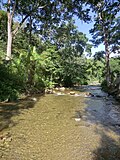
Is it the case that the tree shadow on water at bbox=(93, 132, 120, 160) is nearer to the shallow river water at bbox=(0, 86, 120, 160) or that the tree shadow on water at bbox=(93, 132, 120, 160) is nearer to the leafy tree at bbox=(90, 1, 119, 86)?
the shallow river water at bbox=(0, 86, 120, 160)

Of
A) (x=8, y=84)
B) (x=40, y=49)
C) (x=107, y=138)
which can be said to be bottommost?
(x=107, y=138)

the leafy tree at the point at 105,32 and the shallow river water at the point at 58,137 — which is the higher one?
the leafy tree at the point at 105,32

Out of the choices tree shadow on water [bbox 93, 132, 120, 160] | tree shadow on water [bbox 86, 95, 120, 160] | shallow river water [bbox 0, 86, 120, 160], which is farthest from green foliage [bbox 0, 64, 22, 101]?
tree shadow on water [bbox 93, 132, 120, 160]

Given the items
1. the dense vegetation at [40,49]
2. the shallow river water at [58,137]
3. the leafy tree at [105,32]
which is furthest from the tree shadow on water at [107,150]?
the leafy tree at [105,32]

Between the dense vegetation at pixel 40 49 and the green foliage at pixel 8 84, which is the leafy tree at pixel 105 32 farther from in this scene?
the green foliage at pixel 8 84

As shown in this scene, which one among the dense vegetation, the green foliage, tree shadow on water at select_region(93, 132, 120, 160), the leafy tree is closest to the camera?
tree shadow on water at select_region(93, 132, 120, 160)

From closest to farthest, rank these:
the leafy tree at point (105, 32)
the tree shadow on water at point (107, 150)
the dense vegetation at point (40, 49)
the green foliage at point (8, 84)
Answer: the tree shadow on water at point (107, 150) < the green foliage at point (8, 84) < the dense vegetation at point (40, 49) < the leafy tree at point (105, 32)

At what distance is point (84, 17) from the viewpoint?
1791 centimetres

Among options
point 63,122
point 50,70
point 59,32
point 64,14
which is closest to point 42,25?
point 64,14

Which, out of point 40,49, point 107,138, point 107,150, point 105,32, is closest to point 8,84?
point 107,138

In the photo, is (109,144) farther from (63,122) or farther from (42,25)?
(42,25)

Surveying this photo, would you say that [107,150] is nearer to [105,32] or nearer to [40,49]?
[105,32]

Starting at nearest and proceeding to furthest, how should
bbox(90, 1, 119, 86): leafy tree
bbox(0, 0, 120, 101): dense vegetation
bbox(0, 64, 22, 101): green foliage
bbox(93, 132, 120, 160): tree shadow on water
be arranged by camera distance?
bbox(93, 132, 120, 160): tree shadow on water
bbox(0, 64, 22, 101): green foliage
bbox(0, 0, 120, 101): dense vegetation
bbox(90, 1, 119, 86): leafy tree

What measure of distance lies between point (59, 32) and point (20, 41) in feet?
19.2
